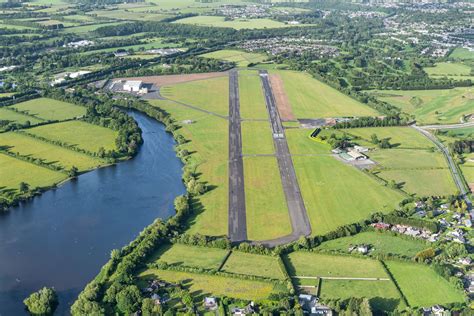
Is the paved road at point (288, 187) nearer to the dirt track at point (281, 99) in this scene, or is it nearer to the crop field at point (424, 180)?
the dirt track at point (281, 99)

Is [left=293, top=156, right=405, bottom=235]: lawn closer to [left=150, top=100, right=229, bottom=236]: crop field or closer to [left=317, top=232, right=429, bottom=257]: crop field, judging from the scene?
[left=317, top=232, right=429, bottom=257]: crop field

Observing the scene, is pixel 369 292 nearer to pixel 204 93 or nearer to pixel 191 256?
pixel 191 256

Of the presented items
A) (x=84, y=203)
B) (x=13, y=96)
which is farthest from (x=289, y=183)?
(x=13, y=96)

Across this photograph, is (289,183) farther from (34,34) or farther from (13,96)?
(34,34)

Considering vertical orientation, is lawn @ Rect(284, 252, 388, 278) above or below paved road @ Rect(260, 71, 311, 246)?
below

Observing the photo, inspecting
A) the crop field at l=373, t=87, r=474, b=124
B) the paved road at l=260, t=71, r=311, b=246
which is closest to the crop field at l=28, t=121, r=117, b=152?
the paved road at l=260, t=71, r=311, b=246

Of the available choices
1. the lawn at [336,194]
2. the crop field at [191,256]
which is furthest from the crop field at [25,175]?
the lawn at [336,194]
